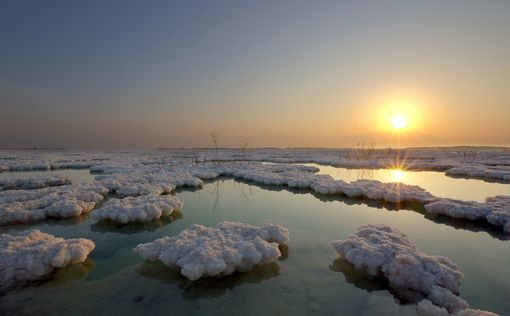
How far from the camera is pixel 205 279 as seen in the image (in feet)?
14.7

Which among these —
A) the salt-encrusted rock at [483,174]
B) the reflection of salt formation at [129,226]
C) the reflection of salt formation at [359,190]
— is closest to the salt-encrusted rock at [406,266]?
the reflection of salt formation at [359,190]

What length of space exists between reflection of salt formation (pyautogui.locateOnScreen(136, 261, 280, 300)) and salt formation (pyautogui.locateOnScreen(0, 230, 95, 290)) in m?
1.22

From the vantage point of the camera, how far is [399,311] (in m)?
3.69

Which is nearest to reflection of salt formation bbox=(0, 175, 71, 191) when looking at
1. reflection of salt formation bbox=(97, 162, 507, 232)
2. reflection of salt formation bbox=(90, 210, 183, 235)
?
reflection of salt formation bbox=(97, 162, 507, 232)

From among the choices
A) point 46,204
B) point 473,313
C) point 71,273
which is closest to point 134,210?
point 71,273

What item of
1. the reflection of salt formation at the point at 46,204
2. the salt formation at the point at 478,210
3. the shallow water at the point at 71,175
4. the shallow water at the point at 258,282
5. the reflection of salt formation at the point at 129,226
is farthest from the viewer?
the shallow water at the point at 71,175

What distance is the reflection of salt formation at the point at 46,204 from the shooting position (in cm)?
782

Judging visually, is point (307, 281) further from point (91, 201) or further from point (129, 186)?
point (129, 186)

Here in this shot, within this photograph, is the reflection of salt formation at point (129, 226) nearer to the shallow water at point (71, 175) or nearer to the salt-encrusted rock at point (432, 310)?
the salt-encrusted rock at point (432, 310)

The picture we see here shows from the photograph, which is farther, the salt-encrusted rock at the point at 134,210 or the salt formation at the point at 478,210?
the salt formation at the point at 478,210

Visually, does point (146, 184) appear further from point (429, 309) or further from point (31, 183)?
point (429, 309)

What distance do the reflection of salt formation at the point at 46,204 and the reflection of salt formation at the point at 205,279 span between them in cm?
496

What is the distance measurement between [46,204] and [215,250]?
24.0 feet

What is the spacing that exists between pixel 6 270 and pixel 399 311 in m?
6.14
